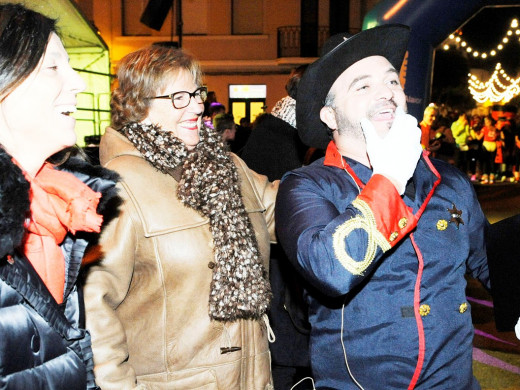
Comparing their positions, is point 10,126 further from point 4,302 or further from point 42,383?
point 42,383

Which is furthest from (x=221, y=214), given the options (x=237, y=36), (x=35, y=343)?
(x=237, y=36)

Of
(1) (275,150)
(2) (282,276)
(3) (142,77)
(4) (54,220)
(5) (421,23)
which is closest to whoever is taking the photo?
(4) (54,220)

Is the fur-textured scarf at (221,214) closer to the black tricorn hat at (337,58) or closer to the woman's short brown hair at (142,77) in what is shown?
the woman's short brown hair at (142,77)

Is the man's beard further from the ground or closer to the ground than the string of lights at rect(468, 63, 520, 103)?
closer to the ground

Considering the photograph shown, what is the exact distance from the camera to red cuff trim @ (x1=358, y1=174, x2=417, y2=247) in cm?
196

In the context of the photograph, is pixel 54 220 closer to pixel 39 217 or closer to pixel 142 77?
pixel 39 217

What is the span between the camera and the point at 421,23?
20.2 feet

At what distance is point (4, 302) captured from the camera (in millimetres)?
1630

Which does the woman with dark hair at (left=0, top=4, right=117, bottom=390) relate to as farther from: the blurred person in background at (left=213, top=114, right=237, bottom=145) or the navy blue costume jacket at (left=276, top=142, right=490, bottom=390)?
the blurred person in background at (left=213, top=114, right=237, bottom=145)

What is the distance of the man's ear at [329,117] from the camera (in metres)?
2.56

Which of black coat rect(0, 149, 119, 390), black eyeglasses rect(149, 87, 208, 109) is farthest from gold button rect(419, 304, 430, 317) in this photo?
black eyeglasses rect(149, 87, 208, 109)

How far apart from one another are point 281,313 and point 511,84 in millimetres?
21003

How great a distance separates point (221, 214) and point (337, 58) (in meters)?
0.81

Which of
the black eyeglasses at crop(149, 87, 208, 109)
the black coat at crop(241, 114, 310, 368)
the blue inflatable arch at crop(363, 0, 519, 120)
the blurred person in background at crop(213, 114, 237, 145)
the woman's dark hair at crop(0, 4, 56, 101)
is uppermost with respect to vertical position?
the blue inflatable arch at crop(363, 0, 519, 120)
